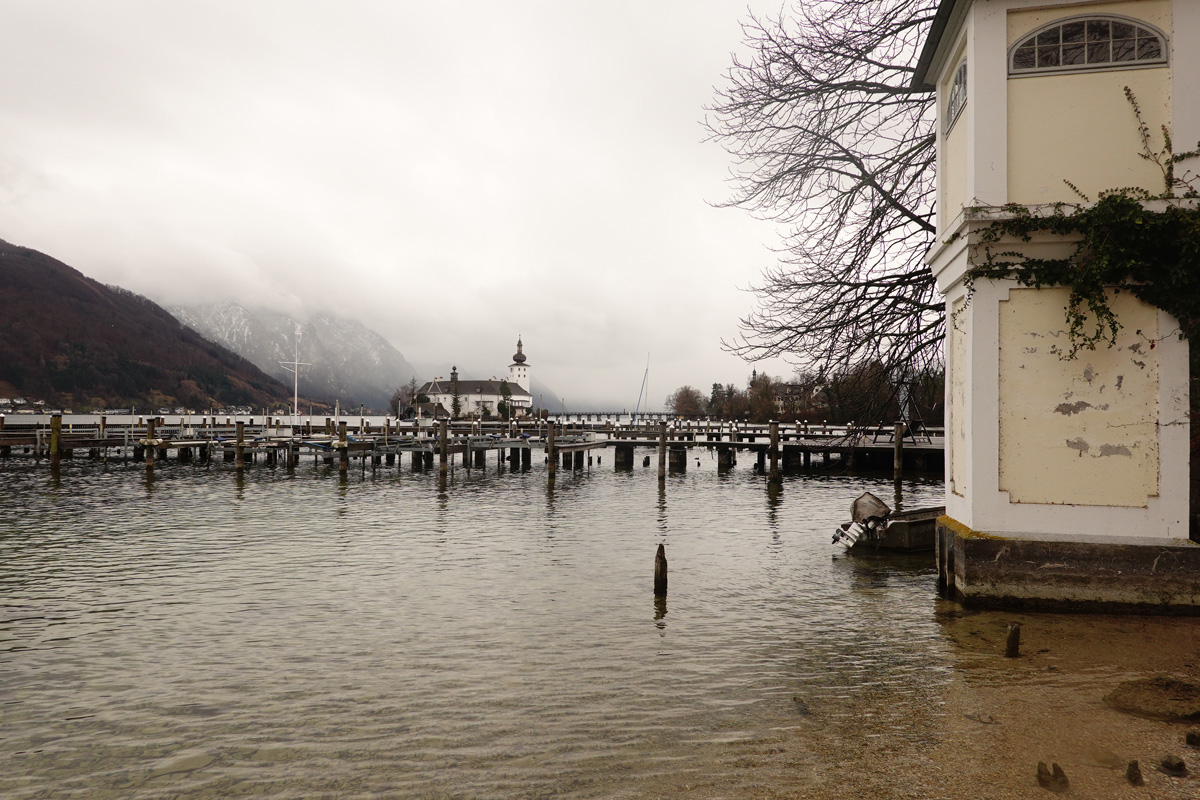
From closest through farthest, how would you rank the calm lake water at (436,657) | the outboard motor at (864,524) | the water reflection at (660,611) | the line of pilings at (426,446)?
the calm lake water at (436,657)
the water reflection at (660,611)
the outboard motor at (864,524)
the line of pilings at (426,446)

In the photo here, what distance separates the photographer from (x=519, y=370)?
165 m

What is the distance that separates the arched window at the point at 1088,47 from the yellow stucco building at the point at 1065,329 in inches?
0.6

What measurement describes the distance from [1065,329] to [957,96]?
4.07 meters

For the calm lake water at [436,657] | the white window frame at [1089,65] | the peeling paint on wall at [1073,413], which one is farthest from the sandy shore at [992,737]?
the white window frame at [1089,65]

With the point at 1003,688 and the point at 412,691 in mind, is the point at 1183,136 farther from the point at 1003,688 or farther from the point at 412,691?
the point at 412,691

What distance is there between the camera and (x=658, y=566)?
12.9m

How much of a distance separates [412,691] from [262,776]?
7.15ft

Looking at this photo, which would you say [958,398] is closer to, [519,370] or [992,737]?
[992,737]

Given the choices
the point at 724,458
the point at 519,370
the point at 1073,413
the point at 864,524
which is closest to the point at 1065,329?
the point at 1073,413

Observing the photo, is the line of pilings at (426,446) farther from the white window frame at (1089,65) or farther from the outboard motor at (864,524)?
the white window frame at (1089,65)

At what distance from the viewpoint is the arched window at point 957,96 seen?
35.2ft

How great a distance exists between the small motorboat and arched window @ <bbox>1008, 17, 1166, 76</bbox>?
32.6 feet

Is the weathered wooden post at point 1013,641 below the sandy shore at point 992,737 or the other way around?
the other way around

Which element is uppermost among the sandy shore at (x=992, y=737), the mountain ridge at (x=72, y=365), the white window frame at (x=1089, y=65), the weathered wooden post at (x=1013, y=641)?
the mountain ridge at (x=72, y=365)
